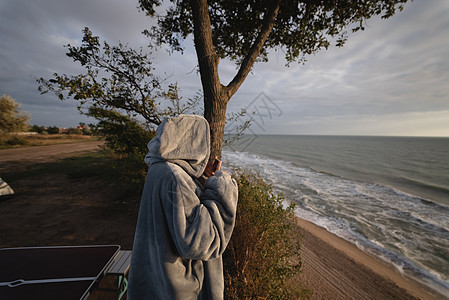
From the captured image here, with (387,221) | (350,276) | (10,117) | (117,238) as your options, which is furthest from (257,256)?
(10,117)

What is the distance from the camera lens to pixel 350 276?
15.0 ft

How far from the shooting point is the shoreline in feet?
13.2

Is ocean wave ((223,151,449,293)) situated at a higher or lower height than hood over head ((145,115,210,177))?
lower

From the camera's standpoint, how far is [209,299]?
58.6 inches

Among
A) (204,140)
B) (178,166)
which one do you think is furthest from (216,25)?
(178,166)

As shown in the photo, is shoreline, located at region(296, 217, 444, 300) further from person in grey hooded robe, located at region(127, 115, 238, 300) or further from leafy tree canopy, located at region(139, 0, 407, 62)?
leafy tree canopy, located at region(139, 0, 407, 62)

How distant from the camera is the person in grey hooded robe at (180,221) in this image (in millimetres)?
1195

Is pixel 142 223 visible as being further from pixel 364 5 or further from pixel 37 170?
pixel 37 170

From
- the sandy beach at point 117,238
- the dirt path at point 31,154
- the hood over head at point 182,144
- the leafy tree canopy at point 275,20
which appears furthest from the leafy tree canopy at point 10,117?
the hood over head at point 182,144

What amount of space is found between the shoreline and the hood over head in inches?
175

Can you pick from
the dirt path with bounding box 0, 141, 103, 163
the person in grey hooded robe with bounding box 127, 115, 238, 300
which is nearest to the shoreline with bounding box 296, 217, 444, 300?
the person in grey hooded robe with bounding box 127, 115, 238, 300

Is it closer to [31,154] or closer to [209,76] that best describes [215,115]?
[209,76]

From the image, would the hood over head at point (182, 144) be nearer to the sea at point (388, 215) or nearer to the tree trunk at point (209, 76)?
the tree trunk at point (209, 76)

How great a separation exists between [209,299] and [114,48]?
4.74m
